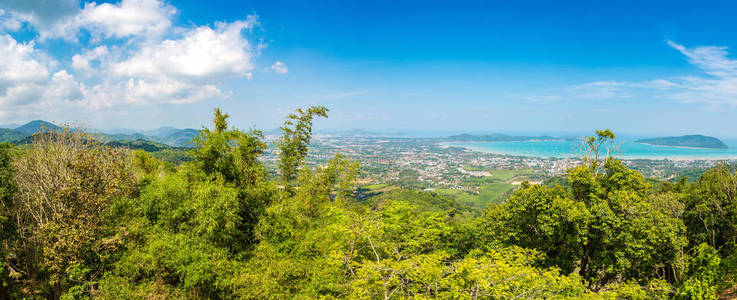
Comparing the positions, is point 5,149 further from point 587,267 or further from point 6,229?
point 587,267

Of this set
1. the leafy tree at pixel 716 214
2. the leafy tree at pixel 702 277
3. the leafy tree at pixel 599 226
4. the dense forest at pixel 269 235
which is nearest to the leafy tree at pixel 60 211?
the dense forest at pixel 269 235

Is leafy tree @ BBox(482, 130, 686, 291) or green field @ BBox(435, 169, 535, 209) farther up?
leafy tree @ BBox(482, 130, 686, 291)

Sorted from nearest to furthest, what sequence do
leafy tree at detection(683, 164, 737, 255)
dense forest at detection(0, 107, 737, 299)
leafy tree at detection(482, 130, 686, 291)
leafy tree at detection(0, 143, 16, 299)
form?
dense forest at detection(0, 107, 737, 299), leafy tree at detection(0, 143, 16, 299), leafy tree at detection(482, 130, 686, 291), leafy tree at detection(683, 164, 737, 255)

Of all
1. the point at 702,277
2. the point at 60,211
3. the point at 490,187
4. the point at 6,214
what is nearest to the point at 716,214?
the point at 702,277

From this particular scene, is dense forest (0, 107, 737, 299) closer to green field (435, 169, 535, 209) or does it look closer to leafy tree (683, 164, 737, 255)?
leafy tree (683, 164, 737, 255)

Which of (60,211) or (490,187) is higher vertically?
(60,211)

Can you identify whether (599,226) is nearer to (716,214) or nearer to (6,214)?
(716,214)

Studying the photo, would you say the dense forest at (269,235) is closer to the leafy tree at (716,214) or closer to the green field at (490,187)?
the leafy tree at (716,214)

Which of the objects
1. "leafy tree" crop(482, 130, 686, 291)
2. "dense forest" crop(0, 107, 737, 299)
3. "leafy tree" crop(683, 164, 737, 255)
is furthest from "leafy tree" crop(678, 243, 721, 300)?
"leafy tree" crop(683, 164, 737, 255)
